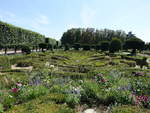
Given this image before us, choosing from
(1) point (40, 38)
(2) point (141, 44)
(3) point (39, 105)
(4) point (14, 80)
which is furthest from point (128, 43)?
(3) point (39, 105)

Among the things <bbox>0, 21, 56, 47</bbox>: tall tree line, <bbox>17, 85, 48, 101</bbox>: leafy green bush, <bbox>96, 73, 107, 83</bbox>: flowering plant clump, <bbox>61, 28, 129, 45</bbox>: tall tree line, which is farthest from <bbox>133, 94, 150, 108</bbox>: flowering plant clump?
<bbox>61, 28, 129, 45</bbox>: tall tree line

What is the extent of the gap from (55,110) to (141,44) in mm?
32563

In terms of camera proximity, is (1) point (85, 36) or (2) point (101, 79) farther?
(1) point (85, 36)

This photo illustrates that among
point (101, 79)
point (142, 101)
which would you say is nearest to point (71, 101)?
point (142, 101)

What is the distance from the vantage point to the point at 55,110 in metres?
4.01

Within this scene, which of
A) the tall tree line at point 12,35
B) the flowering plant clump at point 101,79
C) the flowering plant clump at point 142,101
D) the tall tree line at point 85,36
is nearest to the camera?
the flowering plant clump at point 142,101

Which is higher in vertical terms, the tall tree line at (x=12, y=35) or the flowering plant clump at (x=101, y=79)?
the tall tree line at (x=12, y=35)

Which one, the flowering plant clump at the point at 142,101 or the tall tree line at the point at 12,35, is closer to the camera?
the flowering plant clump at the point at 142,101

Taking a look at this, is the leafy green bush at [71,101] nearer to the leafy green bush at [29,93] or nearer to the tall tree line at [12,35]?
the leafy green bush at [29,93]

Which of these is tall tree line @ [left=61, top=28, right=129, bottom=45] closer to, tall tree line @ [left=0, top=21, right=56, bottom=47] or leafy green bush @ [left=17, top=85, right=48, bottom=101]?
tall tree line @ [left=0, top=21, right=56, bottom=47]

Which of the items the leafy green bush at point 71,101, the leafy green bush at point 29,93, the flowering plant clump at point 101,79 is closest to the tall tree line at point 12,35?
the flowering plant clump at point 101,79

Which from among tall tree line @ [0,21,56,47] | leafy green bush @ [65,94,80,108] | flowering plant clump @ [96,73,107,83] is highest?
tall tree line @ [0,21,56,47]

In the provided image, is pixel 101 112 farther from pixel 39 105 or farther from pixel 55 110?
pixel 39 105

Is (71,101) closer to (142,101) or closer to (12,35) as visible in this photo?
(142,101)
